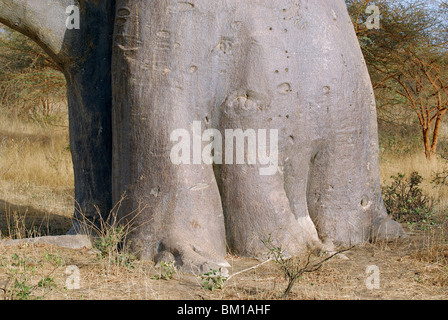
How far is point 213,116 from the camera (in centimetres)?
444

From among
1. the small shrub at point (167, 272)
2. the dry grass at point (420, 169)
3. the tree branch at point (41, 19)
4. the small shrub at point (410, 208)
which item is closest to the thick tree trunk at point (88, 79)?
the tree branch at point (41, 19)

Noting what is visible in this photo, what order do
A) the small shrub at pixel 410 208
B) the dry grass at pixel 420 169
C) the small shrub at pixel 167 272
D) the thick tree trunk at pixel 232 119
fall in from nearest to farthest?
1. the small shrub at pixel 167 272
2. the thick tree trunk at pixel 232 119
3. the small shrub at pixel 410 208
4. the dry grass at pixel 420 169

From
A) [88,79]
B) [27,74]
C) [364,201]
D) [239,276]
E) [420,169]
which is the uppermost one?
[27,74]

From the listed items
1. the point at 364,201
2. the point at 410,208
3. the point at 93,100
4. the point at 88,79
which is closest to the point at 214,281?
the point at 364,201

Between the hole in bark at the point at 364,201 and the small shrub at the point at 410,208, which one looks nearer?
the hole in bark at the point at 364,201

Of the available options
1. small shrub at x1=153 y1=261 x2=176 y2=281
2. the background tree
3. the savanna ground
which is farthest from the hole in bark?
the background tree

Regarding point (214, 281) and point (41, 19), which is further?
point (41, 19)

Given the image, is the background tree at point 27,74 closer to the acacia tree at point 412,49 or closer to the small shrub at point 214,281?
the acacia tree at point 412,49

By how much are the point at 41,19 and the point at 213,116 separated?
1.78 m

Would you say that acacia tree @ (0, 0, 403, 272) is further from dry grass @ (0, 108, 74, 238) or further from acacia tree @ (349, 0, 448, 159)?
acacia tree @ (349, 0, 448, 159)

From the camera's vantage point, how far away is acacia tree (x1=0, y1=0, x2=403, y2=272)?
424 centimetres

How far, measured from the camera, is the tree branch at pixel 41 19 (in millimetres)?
4754

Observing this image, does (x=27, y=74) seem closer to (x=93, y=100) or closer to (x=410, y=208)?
(x=93, y=100)

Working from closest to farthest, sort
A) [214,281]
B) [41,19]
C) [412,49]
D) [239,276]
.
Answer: [214,281] < [239,276] < [41,19] < [412,49]
